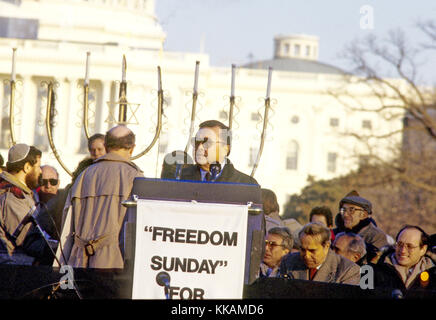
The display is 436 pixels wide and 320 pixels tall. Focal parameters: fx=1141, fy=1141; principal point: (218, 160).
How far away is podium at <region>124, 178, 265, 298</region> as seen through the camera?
5.14 metres

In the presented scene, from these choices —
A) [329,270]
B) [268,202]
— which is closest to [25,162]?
Answer: [329,270]

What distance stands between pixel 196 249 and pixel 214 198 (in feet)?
0.82

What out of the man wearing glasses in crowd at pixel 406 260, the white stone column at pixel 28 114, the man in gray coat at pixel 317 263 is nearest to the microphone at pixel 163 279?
the man in gray coat at pixel 317 263

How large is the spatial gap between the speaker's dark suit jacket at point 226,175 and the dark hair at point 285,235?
189cm

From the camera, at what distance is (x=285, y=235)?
823cm

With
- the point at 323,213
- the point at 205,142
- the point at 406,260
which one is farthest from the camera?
the point at 323,213

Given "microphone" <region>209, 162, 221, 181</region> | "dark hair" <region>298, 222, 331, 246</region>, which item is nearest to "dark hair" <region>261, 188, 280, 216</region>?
"dark hair" <region>298, 222, 331, 246</region>

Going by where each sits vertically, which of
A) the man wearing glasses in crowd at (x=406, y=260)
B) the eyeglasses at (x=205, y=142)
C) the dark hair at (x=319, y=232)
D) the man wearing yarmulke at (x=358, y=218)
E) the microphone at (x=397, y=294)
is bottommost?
the microphone at (x=397, y=294)

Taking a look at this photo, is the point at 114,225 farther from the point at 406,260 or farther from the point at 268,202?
the point at 268,202

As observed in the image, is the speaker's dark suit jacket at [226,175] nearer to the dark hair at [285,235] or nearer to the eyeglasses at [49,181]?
the dark hair at [285,235]

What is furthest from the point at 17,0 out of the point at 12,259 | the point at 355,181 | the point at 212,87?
the point at 12,259

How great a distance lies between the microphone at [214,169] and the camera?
6.21 meters

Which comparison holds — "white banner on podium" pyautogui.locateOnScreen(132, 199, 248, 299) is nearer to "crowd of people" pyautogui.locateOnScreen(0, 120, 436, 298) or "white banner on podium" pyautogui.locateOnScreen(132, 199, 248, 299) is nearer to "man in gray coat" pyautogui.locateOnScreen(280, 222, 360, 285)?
"crowd of people" pyautogui.locateOnScreen(0, 120, 436, 298)

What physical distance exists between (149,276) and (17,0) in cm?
6422
